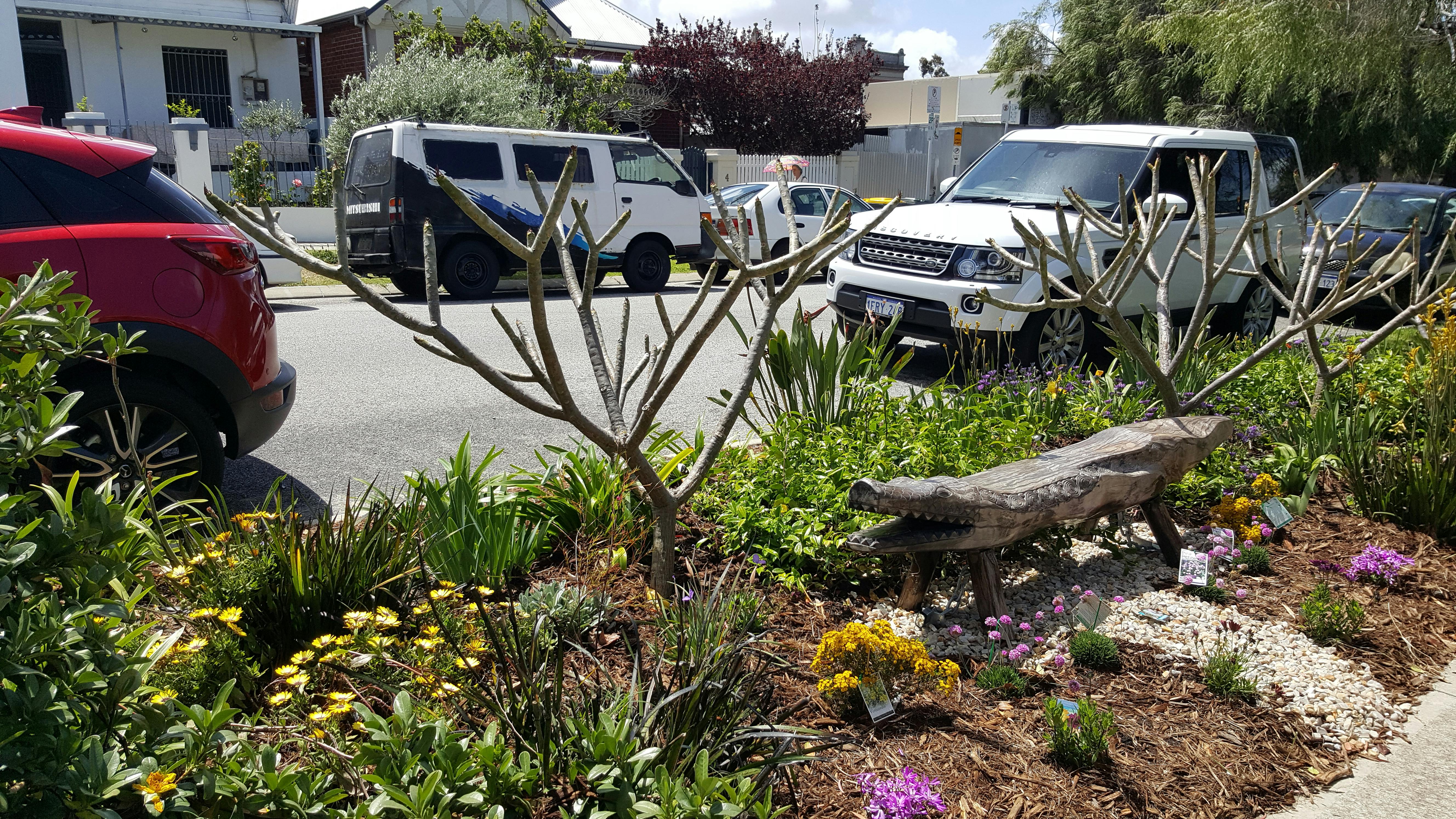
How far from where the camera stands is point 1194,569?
4.04 meters

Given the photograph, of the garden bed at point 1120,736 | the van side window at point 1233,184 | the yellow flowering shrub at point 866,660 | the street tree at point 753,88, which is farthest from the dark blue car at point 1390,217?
the street tree at point 753,88

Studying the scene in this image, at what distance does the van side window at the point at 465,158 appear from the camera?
43.5 ft

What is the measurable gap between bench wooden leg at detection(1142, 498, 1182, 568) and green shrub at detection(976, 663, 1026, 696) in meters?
1.55

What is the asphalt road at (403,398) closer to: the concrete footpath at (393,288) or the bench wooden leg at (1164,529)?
the concrete footpath at (393,288)

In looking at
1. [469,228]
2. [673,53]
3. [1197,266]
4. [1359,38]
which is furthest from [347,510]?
[673,53]

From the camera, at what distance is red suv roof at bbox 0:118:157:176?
4.32 metres

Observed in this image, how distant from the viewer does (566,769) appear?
92.7 inches

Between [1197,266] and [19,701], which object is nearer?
[19,701]

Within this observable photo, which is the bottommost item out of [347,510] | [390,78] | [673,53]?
[347,510]

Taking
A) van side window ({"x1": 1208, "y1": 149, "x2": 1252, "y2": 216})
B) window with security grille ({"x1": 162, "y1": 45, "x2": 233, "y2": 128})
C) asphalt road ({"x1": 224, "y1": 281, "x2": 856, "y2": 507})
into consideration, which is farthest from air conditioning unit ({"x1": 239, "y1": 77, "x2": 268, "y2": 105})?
van side window ({"x1": 1208, "y1": 149, "x2": 1252, "y2": 216})

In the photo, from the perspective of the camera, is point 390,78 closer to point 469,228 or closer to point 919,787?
point 469,228

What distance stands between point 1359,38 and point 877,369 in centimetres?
1737

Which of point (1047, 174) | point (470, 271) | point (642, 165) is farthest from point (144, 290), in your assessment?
point (642, 165)

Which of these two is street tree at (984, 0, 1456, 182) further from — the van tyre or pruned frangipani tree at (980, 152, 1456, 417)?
the van tyre
